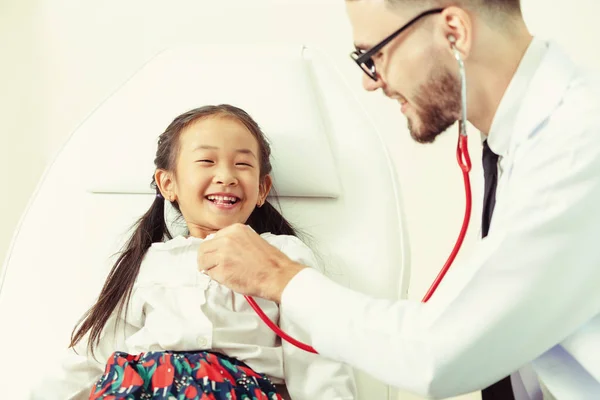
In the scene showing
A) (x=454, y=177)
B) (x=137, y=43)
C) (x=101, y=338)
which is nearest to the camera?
(x=101, y=338)

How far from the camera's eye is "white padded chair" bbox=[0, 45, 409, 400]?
1493 millimetres

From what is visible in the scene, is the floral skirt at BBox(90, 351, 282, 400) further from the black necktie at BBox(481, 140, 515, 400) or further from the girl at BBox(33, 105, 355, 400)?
the black necktie at BBox(481, 140, 515, 400)

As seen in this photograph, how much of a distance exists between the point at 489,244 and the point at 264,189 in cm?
73

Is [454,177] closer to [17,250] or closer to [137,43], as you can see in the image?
[137,43]

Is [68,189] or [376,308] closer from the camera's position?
[376,308]

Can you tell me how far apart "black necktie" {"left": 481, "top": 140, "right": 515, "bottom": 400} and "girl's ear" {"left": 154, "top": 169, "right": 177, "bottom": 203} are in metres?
0.69

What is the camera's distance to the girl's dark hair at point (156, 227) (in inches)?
54.0

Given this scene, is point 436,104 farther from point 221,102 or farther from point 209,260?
point 221,102

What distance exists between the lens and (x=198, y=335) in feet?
4.18

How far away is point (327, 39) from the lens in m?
2.13

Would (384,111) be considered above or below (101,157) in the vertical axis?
above

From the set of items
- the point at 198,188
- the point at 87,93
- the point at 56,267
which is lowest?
the point at 56,267

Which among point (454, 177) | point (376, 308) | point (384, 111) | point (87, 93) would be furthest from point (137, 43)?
point (376, 308)

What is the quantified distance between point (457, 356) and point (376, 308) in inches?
5.5
